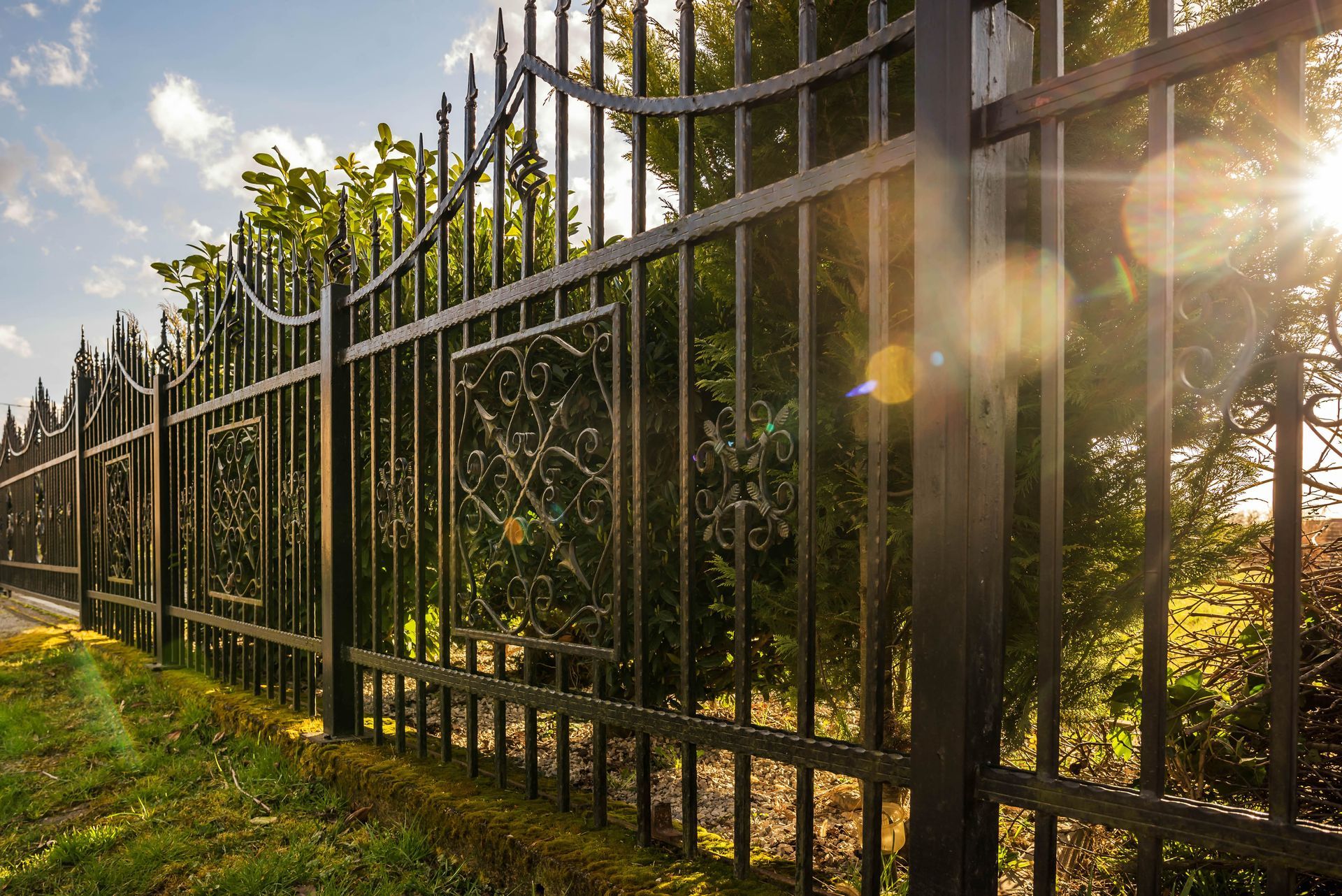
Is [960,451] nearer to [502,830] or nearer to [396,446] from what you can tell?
[502,830]

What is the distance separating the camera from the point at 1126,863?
6.92 ft

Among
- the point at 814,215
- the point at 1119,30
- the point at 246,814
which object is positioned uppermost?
the point at 1119,30

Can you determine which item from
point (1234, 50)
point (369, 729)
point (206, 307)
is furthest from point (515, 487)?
point (206, 307)

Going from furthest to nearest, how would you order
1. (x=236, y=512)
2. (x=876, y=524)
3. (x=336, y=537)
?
1. (x=236, y=512)
2. (x=336, y=537)
3. (x=876, y=524)

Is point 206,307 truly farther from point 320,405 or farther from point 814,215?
point 814,215

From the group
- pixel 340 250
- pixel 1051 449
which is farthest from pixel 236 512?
pixel 1051 449

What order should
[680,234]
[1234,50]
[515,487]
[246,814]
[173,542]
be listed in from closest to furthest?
1. [1234,50]
2. [680,234]
3. [515,487]
4. [246,814]
5. [173,542]

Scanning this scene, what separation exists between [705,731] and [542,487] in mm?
1068

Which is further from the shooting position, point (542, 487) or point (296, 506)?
point (296, 506)

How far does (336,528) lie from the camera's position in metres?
3.67

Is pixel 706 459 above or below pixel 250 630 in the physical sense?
above

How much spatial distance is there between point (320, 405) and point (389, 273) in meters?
0.78

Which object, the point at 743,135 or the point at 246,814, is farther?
the point at 246,814

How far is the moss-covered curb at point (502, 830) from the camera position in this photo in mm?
2123
